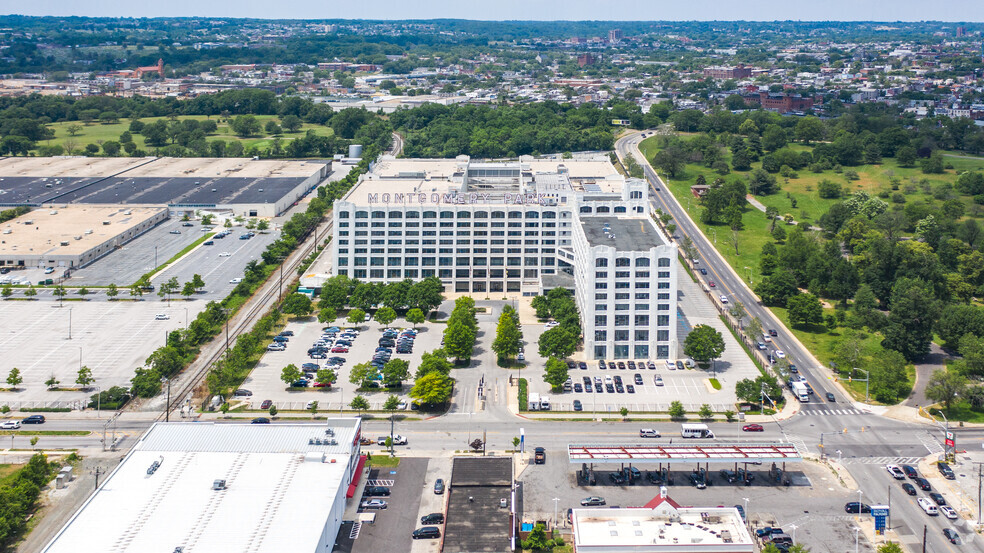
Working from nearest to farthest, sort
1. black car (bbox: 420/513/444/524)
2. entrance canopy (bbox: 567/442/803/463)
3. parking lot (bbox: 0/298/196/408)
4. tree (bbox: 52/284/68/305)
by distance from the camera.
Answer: black car (bbox: 420/513/444/524), entrance canopy (bbox: 567/442/803/463), parking lot (bbox: 0/298/196/408), tree (bbox: 52/284/68/305)

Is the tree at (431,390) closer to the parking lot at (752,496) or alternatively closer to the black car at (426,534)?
the parking lot at (752,496)

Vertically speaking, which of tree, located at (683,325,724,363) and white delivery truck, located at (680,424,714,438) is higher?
tree, located at (683,325,724,363)

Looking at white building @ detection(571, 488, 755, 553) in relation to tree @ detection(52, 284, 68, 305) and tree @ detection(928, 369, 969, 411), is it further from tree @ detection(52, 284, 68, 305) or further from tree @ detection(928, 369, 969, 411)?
tree @ detection(52, 284, 68, 305)

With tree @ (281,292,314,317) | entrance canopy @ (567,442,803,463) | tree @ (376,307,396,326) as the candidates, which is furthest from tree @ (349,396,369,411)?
tree @ (281,292,314,317)

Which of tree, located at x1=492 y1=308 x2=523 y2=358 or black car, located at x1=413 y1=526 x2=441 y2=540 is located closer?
black car, located at x1=413 y1=526 x2=441 y2=540

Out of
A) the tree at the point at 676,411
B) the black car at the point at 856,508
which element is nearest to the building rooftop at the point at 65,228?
the tree at the point at 676,411

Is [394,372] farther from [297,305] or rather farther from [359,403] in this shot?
[297,305]

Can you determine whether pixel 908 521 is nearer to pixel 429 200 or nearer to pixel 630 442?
pixel 630 442
